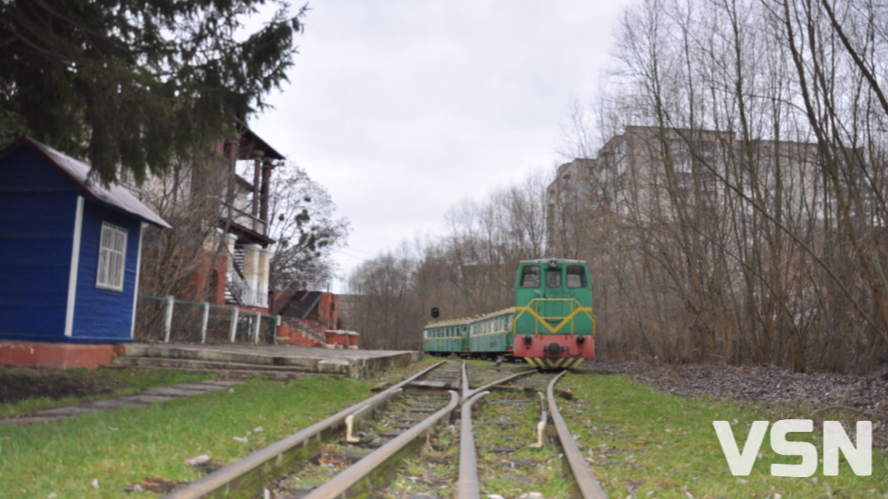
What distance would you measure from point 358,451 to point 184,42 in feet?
19.9

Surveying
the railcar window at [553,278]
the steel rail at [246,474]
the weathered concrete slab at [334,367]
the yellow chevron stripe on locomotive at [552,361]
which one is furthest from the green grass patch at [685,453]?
the railcar window at [553,278]

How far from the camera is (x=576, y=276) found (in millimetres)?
19891

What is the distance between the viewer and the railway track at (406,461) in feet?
14.5

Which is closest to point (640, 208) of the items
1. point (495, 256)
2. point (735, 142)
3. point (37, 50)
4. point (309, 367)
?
point (735, 142)

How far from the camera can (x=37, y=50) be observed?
8.32 meters

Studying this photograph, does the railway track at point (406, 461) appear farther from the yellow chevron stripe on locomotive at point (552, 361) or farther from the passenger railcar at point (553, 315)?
the yellow chevron stripe on locomotive at point (552, 361)

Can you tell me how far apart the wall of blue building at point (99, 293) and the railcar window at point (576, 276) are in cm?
1173

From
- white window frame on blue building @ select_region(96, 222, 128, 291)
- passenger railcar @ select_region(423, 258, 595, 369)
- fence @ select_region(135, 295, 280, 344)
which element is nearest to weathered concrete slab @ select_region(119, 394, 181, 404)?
white window frame on blue building @ select_region(96, 222, 128, 291)

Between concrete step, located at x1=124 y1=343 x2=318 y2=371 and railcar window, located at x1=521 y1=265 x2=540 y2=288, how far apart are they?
8.22 m

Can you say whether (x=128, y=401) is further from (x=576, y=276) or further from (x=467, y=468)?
(x=576, y=276)

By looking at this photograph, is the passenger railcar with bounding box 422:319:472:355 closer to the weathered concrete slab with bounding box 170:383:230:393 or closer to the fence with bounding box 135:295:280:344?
the fence with bounding box 135:295:280:344

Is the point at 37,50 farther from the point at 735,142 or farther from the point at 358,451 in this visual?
the point at 735,142

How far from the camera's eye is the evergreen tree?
852cm

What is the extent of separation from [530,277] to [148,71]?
13.4m
